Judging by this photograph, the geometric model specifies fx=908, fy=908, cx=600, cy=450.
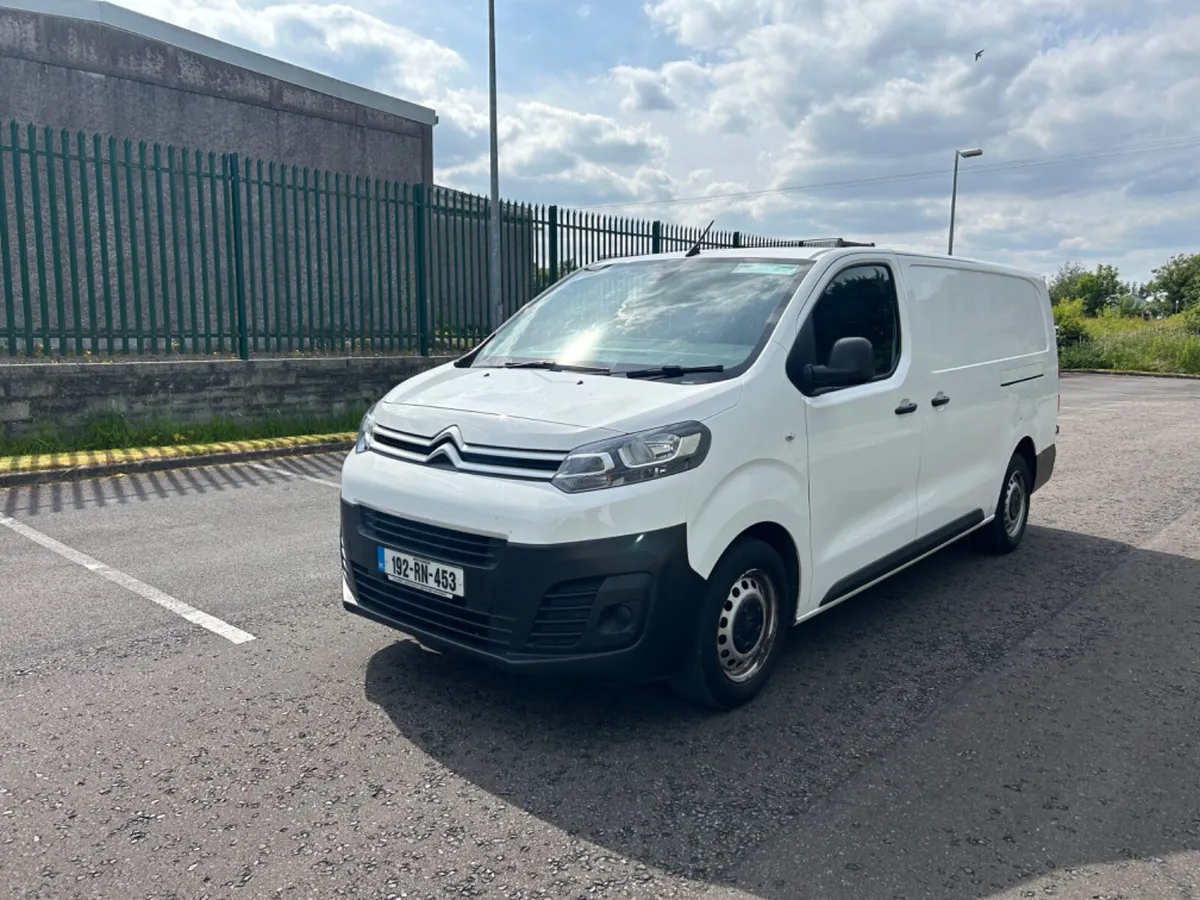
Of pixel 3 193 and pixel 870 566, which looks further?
pixel 3 193

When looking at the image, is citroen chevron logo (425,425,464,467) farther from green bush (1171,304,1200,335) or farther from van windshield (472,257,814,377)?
green bush (1171,304,1200,335)

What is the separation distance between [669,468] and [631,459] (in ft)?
0.46

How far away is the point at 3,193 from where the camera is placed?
8.53m

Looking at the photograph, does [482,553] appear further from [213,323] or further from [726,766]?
[213,323]

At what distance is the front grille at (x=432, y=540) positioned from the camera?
3.18m

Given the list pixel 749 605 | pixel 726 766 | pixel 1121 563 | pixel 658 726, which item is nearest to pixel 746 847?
pixel 726 766

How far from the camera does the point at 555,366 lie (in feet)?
13.2

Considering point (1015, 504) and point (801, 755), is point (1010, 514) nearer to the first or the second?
point (1015, 504)

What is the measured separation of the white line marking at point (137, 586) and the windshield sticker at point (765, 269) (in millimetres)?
2897

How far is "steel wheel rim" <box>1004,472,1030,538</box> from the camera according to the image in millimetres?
5938

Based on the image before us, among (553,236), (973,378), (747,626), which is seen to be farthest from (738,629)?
(553,236)

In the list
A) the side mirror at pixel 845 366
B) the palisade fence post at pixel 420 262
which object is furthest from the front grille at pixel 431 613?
the palisade fence post at pixel 420 262

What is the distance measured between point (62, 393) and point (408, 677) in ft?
22.5

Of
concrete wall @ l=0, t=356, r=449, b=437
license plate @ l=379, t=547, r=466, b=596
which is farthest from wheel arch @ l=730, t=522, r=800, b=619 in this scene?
concrete wall @ l=0, t=356, r=449, b=437
